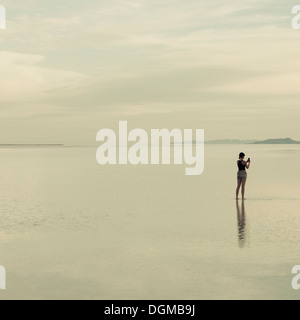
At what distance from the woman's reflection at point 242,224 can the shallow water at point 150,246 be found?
3 centimetres

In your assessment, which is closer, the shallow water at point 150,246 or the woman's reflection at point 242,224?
the shallow water at point 150,246

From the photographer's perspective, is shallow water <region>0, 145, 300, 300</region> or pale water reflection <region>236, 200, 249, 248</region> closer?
shallow water <region>0, 145, 300, 300</region>

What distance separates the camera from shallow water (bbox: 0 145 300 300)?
8.92 metres

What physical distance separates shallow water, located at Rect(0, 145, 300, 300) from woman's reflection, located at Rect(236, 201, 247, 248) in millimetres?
28

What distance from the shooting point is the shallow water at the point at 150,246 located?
351 inches

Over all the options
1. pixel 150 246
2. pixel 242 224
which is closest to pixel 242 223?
pixel 242 224

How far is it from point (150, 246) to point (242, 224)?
12.0 ft

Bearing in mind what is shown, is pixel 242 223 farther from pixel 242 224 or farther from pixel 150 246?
pixel 150 246

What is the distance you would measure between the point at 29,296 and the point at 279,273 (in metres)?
4.36

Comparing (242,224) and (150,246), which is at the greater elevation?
(242,224)

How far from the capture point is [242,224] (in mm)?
14703

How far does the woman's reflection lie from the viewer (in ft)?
41.1

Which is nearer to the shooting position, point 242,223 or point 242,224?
point 242,224
